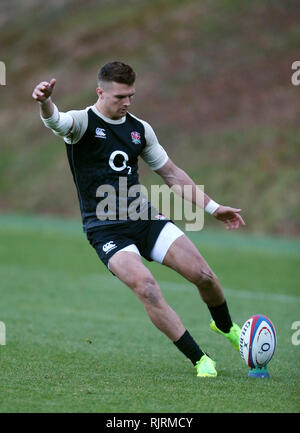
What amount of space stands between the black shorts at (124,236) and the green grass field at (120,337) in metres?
1.00

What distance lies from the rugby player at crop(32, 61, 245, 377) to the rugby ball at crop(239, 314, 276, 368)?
0.98 feet

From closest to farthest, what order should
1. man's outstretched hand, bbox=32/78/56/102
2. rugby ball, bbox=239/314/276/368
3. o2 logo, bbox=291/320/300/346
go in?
man's outstretched hand, bbox=32/78/56/102 → rugby ball, bbox=239/314/276/368 → o2 logo, bbox=291/320/300/346

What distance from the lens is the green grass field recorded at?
201 inches

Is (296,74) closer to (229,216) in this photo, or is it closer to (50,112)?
(229,216)

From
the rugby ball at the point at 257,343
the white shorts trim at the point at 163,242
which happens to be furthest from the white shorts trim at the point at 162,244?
the rugby ball at the point at 257,343

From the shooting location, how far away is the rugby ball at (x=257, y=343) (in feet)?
20.0

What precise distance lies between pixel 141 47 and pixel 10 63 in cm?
786

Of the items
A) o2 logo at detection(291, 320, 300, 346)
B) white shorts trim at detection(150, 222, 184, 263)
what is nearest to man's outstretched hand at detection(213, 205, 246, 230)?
white shorts trim at detection(150, 222, 184, 263)

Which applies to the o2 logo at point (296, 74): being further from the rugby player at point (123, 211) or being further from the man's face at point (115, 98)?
the man's face at point (115, 98)

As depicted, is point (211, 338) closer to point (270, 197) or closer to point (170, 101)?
point (270, 197)

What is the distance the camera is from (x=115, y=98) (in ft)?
20.7

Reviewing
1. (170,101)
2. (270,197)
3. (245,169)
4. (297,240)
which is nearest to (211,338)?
(297,240)

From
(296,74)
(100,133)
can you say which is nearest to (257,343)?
(100,133)

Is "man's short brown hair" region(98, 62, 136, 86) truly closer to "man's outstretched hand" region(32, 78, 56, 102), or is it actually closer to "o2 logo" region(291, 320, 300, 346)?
"man's outstretched hand" region(32, 78, 56, 102)
